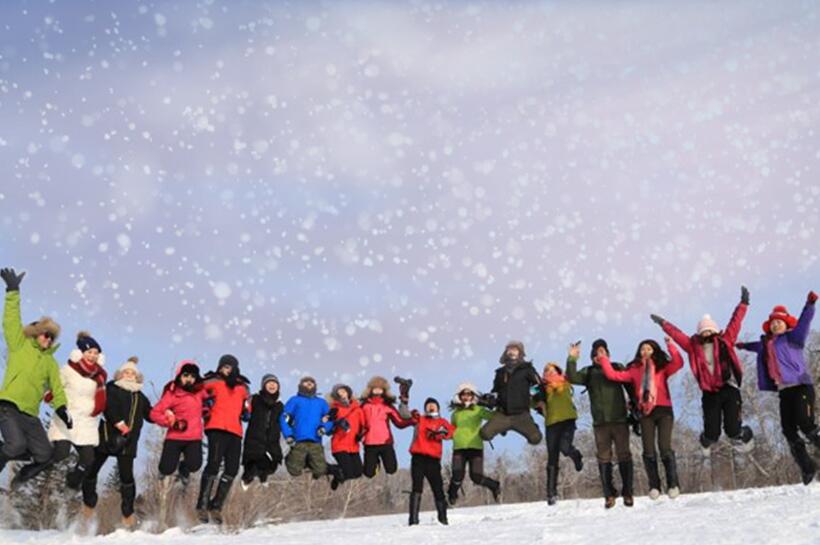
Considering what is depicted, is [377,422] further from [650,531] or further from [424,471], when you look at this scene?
→ [650,531]

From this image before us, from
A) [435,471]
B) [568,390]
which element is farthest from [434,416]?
[568,390]

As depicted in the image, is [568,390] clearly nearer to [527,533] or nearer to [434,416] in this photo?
[434,416]

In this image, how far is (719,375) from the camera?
36.5 ft

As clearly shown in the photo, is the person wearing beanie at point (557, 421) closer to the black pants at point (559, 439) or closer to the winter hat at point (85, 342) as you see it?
the black pants at point (559, 439)

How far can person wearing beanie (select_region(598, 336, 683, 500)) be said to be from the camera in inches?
449

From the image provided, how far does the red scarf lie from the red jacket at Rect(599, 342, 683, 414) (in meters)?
6.47

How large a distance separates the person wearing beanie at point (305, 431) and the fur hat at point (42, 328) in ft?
14.7

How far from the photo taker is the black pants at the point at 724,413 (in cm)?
1106

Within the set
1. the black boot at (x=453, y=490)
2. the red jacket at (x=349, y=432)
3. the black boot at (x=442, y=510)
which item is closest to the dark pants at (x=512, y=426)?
the black boot at (x=453, y=490)

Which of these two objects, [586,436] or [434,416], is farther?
[586,436]

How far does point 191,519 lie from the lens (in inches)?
573

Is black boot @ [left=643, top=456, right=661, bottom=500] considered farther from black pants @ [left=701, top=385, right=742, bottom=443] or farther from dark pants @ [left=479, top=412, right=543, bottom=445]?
dark pants @ [left=479, top=412, right=543, bottom=445]

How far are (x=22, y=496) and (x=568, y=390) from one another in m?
17.9

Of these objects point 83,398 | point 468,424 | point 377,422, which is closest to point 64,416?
point 83,398
